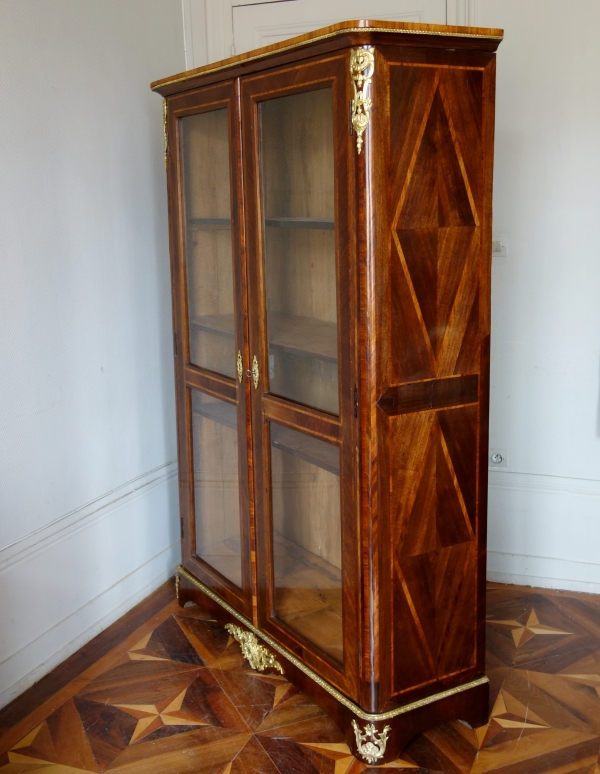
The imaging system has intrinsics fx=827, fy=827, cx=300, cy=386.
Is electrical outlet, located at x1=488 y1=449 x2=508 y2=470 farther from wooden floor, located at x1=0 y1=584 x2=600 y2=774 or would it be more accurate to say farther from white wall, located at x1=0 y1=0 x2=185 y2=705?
white wall, located at x1=0 y1=0 x2=185 y2=705

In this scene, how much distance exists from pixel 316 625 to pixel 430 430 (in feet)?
2.06

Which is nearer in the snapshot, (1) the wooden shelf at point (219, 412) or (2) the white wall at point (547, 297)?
(1) the wooden shelf at point (219, 412)

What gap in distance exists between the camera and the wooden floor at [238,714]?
2.00 meters

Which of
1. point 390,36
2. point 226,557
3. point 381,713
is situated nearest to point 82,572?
point 226,557

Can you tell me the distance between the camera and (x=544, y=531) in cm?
285

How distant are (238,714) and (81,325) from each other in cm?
122

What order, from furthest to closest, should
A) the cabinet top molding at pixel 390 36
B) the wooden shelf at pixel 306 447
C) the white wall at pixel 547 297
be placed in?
the white wall at pixel 547 297
the wooden shelf at pixel 306 447
the cabinet top molding at pixel 390 36

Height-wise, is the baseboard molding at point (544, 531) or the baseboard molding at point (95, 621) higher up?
the baseboard molding at point (544, 531)

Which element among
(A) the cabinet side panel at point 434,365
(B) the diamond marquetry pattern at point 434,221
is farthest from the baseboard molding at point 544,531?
(B) the diamond marquetry pattern at point 434,221

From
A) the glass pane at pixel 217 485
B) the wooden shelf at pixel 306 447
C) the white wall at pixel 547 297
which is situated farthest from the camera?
the white wall at pixel 547 297

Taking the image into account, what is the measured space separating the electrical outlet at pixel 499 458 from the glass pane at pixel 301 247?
1039 mm

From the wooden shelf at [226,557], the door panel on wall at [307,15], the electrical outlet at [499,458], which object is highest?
the door panel on wall at [307,15]

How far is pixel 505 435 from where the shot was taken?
284 cm

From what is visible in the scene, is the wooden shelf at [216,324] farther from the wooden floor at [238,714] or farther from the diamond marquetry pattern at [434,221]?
the wooden floor at [238,714]
